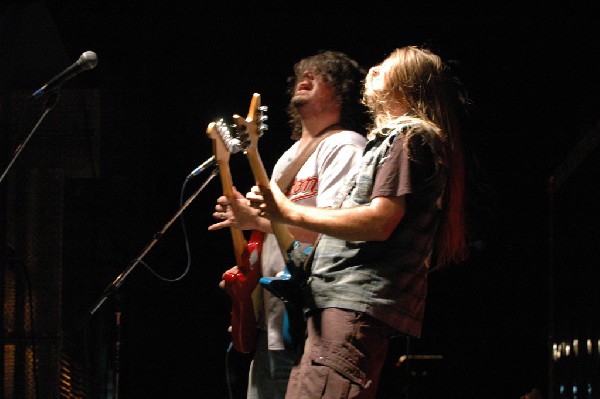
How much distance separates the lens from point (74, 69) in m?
2.62

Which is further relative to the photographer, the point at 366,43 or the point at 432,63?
the point at 366,43

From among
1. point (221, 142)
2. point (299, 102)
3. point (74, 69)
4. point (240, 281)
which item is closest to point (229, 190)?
point (221, 142)

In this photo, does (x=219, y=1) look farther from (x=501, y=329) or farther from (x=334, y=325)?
(x=334, y=325)

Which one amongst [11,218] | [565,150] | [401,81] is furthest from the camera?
[565,150]

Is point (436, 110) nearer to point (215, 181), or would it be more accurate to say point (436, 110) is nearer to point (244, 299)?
point (244, 299)

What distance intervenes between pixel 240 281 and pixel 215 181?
241 cm

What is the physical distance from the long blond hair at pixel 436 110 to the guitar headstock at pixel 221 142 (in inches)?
23.5

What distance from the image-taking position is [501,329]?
16.0 ft

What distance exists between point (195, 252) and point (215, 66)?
45.7 inches

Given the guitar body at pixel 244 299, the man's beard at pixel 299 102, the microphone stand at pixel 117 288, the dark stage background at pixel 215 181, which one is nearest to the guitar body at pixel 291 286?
the guitar body at pixel 244 299

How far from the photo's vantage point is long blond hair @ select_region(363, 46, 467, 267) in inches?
85.2

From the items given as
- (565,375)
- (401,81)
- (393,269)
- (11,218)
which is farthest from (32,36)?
(565,375)

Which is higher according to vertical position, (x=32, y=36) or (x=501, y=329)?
(x=32, y=36)

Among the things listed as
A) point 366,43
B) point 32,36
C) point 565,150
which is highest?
point 366,43
